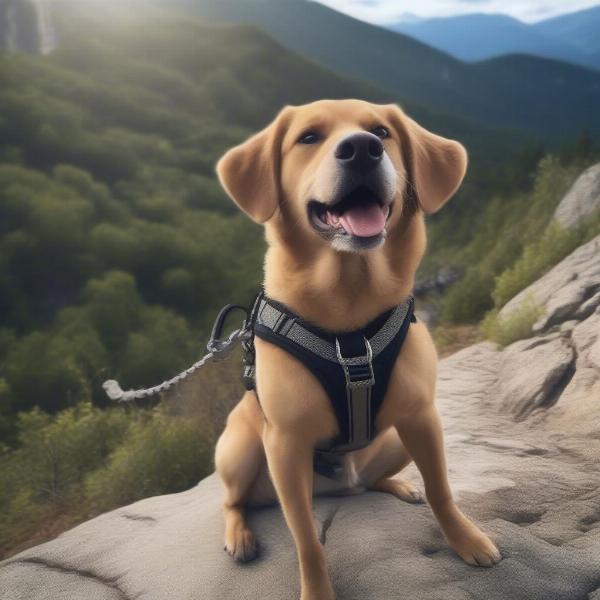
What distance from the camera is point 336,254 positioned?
2670mm

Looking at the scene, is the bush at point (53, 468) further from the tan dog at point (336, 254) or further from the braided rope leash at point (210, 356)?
the tan dog at point (336, 254)

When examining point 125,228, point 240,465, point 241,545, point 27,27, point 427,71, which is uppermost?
point 427,71

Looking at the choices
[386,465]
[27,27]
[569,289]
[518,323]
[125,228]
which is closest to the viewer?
[386,465]

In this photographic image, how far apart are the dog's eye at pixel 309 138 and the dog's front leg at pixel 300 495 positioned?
1298 mm

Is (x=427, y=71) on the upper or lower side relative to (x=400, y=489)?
upper

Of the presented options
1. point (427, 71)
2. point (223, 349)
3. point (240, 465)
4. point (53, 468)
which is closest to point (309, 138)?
point (223, 349)

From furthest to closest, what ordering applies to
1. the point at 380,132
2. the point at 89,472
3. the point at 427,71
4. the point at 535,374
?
1. the point at 427,71
2. the point at 89,472
3. the point at 535,374
4. the point at 380,132

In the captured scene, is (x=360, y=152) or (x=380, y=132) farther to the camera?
(x=380, y=132)

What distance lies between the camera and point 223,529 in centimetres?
347

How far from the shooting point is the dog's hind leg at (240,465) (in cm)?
318

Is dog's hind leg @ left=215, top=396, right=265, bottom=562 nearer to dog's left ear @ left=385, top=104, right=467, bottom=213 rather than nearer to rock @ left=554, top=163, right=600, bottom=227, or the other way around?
dog's left ear @ left=385, top=104, right=467, bottom=213

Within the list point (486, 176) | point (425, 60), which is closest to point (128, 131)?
point (486, 176)

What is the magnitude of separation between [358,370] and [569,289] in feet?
14.8

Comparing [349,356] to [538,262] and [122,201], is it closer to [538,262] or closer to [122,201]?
[538,262]
